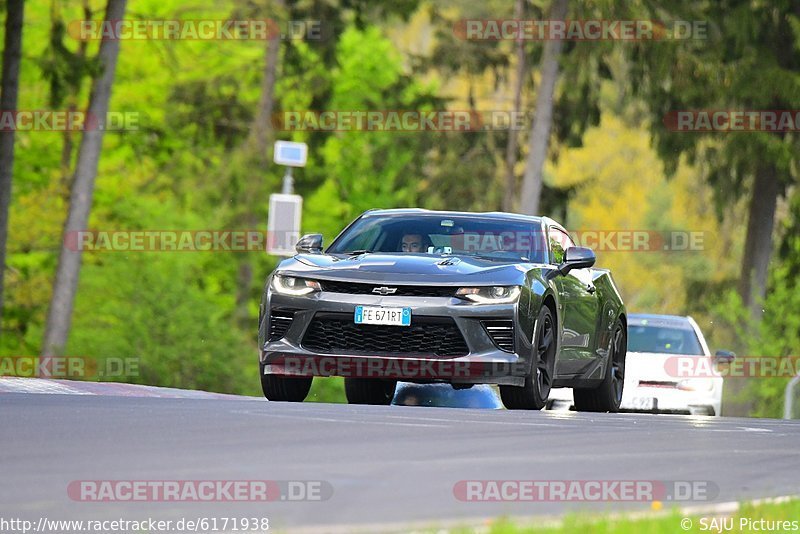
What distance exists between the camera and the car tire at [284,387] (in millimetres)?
14397

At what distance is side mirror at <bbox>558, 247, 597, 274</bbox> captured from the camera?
15.0 metres

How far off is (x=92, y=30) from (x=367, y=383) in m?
29.1

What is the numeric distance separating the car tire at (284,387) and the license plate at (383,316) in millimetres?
1025

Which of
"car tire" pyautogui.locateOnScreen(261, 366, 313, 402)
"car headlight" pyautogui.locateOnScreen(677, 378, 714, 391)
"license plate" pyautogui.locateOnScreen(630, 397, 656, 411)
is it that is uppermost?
"car tire" pyautogui.locateOnScreen(261, 366, 313, 402)

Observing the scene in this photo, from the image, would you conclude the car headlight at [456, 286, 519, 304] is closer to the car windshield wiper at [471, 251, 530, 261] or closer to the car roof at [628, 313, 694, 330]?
the car windshield wiper at [471, 251, 530, 261]

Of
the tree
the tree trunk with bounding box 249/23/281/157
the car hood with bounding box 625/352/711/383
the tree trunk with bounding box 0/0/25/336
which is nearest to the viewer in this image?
the car hood with bounding box 625/352/711/383

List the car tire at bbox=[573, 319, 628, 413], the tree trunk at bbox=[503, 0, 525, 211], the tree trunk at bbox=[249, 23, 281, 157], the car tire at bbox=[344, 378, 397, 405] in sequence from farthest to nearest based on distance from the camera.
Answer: the tree trunk at bbox=[249, 23, 281, 157] < the tree trunk at bbox=[503, 0, 525, 211] < the car tire at bbox=[344, 378, 397, 405] < the car tire at bbox=[573, 319, 628, 413]

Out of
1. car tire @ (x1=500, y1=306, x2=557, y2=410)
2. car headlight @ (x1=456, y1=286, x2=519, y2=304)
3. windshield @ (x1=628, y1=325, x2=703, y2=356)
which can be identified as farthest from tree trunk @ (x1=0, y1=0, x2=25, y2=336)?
car headlight @ (x1=456, y1=286, x2=519, y2=304)

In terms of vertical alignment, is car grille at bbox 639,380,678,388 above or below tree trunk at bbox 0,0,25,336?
below

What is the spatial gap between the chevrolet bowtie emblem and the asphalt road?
98 cm

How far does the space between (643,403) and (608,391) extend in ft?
14.0

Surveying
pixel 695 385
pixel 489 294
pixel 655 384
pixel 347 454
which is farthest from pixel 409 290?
pixel 695 385

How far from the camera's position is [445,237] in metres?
15.3

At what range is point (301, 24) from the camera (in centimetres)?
4706
